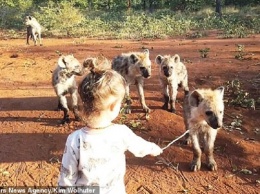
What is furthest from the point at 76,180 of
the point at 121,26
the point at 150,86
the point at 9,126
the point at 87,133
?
the point at 121,26

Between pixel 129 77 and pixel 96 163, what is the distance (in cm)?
488

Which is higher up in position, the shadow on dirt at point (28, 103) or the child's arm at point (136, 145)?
the child's arm at point (136, 145)

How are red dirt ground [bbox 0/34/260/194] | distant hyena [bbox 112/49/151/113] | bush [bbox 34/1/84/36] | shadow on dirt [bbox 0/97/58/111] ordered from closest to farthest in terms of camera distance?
red dirt ground [bbox 0/34/260/194] < distant hyena [bbox 112/49/151/113] < shadow on dirt [bbox 0/97/58/111] < bush [bbox 34/1/84/36]

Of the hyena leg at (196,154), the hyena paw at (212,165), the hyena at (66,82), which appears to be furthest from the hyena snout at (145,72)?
the hyena paw at (212,165)

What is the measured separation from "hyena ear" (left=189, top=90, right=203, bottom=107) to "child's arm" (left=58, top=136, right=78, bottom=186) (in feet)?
9.58

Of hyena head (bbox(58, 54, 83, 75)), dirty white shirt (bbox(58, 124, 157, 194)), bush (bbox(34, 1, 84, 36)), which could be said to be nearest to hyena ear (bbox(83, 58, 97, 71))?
dirty white shirt (bbox(58, 124, 157, 194))

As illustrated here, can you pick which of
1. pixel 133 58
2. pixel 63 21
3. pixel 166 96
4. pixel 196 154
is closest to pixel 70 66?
pixel 133 58

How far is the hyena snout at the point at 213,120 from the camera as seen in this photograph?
4.75 m

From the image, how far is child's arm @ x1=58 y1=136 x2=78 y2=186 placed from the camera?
8.22 ft

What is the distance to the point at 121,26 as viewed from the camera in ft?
78.2

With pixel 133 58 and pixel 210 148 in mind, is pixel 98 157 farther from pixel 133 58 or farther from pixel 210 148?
pixel 133 58

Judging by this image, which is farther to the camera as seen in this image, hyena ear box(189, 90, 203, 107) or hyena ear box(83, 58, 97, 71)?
hyena ear box(189, 90, 203, 107)

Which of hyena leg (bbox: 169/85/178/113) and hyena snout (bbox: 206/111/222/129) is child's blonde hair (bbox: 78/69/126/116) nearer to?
hyena snout (bbox: 206/111/222/129)

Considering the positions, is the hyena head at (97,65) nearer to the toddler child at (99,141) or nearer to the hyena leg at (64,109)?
the toddler child at (99,141)
